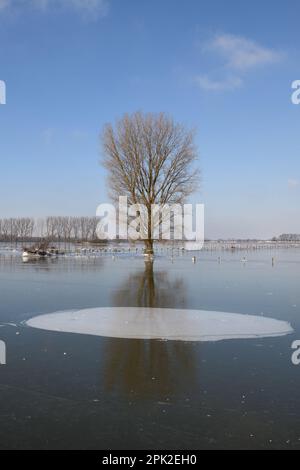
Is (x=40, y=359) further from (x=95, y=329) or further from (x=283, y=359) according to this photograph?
(x=283, y=359)

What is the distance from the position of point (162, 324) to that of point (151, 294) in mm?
4904

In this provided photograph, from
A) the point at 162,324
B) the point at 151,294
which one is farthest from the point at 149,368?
the point at 151,294

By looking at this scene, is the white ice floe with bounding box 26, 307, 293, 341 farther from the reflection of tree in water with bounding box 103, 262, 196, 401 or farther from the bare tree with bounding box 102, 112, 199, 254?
the bare tree with bounding box 102, 112, 199, 254

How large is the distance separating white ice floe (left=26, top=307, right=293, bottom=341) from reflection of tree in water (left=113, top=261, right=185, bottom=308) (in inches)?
42.2

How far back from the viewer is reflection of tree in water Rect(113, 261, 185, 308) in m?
11.5

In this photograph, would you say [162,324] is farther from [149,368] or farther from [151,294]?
[151,294]

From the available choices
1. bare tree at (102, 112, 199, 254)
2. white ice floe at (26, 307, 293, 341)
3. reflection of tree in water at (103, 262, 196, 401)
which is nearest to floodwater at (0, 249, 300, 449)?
reflection of tree in water at (103, 262, 196, 401)

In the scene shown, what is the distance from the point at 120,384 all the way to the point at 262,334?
3655 millimetres

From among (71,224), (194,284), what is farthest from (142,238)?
(71,224)

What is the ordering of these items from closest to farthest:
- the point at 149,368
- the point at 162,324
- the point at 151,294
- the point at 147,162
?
the point at 149,368 → the point at 162,324 → the point at 151,294 → the point at 147,162

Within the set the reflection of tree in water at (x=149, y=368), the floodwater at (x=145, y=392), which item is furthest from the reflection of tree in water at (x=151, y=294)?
the reflection of tree in water at (x=149, y=368)

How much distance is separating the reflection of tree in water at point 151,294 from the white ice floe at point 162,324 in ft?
3.52

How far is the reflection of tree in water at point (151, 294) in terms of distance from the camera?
11460 mm

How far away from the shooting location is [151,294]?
1360 centimetres
